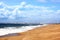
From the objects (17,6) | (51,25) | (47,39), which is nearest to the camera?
(47,39)

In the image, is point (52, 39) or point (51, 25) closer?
point (52, 39)

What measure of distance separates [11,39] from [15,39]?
12 cm

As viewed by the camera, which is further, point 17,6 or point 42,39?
point 17,6

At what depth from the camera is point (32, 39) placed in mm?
4668

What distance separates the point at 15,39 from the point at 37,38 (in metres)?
0.66

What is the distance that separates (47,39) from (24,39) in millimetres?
681

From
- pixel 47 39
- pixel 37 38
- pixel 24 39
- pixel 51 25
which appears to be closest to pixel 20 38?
pixel 24 39

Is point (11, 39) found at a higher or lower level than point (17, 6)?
lower

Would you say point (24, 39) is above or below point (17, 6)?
below

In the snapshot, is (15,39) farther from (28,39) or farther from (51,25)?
(51,25)

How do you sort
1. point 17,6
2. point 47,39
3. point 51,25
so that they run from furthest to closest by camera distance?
point 51,25 → point 17,6 → point 47,39

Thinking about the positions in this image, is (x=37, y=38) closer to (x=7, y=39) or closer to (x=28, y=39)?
(x=28, y=39)

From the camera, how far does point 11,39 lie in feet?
15.4

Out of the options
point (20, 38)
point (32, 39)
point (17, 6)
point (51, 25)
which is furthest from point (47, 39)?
point (51, 25)
